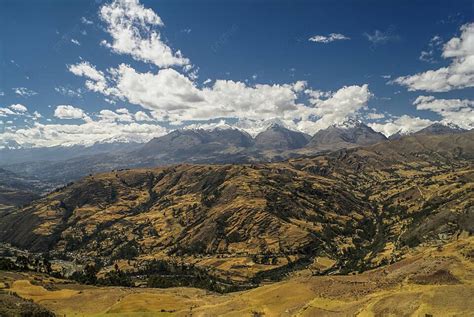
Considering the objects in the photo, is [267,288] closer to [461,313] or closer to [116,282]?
[461,313]

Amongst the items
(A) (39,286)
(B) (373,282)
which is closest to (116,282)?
(A) (39,286)

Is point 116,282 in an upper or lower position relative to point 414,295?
lower

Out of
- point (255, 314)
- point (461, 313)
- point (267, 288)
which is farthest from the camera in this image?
point (267, 288)

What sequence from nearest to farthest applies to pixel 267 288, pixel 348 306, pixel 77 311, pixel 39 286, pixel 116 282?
1. pixel 348 306
2. pixel 77 311
3. pixel 267 288
4. pixel 39 286
5. pixel 116 282

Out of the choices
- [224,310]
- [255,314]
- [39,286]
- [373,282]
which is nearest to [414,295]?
[373,282]

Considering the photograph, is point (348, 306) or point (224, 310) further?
point (224, 310)

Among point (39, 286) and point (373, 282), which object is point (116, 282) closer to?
point (39, 286)

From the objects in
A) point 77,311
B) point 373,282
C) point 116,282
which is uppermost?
point 373,282
